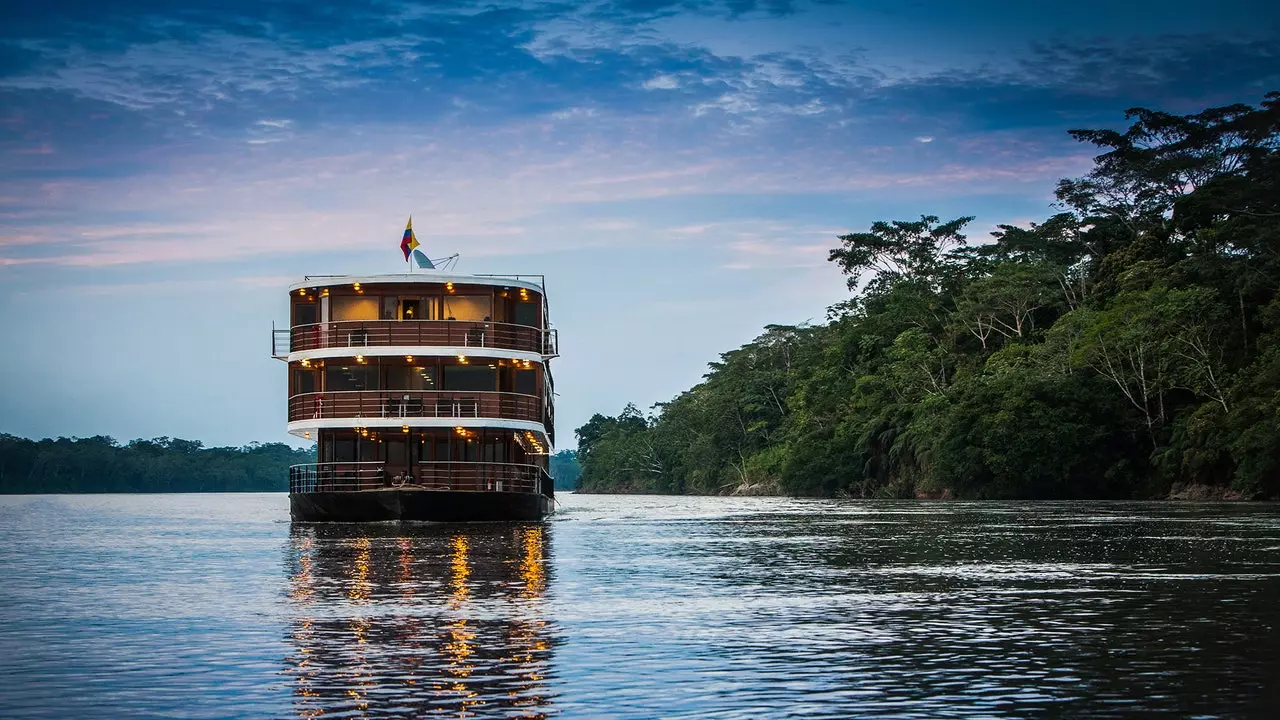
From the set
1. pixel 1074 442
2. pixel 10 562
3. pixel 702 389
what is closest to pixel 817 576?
pixel 10 562

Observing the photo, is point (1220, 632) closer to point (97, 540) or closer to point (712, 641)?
point (712, 641)

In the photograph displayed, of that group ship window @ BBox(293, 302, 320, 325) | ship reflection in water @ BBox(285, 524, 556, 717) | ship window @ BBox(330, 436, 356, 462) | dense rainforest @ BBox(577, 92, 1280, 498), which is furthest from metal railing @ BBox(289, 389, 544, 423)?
dense rainforest @ BBox(577, 92, 1280, 498)

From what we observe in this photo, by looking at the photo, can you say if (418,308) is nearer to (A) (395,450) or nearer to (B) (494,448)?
Result: (A) (395,450)

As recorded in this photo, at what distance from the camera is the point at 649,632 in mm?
15977

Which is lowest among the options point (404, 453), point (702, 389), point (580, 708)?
point (580, 708)

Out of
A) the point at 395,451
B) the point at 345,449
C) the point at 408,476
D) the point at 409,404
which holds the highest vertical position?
the point at 409,404

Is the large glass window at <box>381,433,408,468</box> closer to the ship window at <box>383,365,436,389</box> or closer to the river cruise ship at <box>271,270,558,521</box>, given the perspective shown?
the river cruise ship at <box>271,270,558,521</box>

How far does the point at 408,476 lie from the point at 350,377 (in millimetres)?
3686

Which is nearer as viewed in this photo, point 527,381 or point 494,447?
point 527,381

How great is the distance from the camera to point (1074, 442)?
81062 millimetres

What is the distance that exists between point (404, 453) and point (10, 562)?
17591mm

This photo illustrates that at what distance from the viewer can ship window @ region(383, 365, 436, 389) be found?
45.8m

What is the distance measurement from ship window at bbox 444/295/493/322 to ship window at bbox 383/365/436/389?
1874mm

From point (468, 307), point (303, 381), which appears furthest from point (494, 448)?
point (303, 381)
